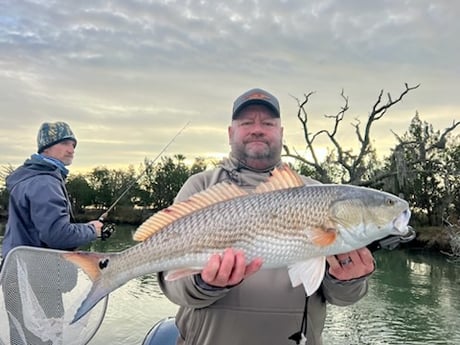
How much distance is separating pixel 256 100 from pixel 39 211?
237cm

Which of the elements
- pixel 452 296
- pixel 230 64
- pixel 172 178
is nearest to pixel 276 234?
pixel 452 296

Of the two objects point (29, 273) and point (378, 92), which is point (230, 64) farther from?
point (29, 273)

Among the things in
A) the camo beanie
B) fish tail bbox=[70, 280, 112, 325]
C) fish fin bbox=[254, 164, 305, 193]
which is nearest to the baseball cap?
fish fin bbox=[254, 164, 305, 193]

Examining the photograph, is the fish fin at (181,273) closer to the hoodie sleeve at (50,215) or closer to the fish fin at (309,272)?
the fish fin at (309,272)

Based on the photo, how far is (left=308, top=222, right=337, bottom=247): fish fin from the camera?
2.46m

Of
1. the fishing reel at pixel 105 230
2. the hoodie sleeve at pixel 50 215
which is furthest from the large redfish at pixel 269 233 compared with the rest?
the fishing reel at pixel 105 230

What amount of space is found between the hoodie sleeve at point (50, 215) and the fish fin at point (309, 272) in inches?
110

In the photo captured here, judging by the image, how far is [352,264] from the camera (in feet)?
8.83

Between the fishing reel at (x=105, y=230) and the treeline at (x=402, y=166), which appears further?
the treeline at (x=402, y=166)

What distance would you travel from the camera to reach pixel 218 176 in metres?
3.39

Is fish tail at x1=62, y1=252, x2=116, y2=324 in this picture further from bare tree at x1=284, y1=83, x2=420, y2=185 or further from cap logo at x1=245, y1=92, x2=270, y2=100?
bare tree at x1=284, y1=83, x2=420, y2=185

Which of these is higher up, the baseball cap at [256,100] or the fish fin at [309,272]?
the baseball cap at [256,100]

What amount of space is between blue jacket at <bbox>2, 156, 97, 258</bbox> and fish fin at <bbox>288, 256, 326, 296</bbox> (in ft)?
9.13

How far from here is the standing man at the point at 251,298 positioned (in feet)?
8.28
